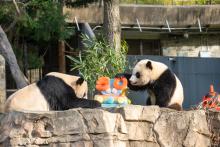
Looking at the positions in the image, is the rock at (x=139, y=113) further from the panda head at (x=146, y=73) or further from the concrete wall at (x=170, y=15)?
the concrete wall at (x=170, y=15)

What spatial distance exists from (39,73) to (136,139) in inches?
466

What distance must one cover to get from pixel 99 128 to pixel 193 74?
35.0 feet

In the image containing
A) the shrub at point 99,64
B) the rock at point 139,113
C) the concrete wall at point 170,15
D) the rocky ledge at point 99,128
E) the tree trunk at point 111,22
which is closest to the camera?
the rocky ledge at point 99,128

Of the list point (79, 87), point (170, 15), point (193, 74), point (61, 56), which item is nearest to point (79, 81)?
point (79, 87)

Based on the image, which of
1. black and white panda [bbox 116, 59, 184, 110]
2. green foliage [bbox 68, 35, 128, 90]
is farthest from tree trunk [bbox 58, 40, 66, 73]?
black and white panda [bbox 116, 59, 184, 110]

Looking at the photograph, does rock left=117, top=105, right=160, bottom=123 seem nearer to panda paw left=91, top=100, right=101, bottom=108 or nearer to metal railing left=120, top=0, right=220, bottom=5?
panda paw left=91, top=100, right=101, bottom=108

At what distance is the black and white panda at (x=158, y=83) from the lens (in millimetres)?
9945

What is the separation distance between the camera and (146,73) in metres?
10.1

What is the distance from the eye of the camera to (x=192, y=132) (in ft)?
28.4

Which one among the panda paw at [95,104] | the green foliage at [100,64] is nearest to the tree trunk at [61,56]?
the green foliage at [100,64]

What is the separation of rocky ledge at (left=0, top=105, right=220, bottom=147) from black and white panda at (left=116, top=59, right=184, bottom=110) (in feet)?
4.38

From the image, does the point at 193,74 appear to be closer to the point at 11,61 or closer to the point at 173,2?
the point at 173,2

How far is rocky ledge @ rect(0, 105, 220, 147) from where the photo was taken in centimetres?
765

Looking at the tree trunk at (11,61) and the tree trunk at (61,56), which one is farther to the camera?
the tree trunk at (61,56)
